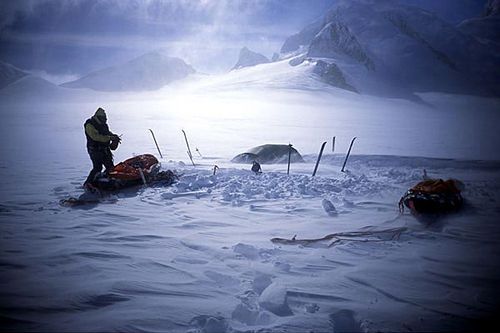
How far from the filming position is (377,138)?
11.3 meters

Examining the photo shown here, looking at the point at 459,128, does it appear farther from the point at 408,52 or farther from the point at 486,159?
the point at 408,52

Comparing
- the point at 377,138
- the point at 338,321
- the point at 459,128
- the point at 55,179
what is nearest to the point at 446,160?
the point at 459,128

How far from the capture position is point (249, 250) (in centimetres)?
317

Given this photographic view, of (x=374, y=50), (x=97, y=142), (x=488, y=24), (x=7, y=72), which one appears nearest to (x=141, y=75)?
(x=374, y=50)

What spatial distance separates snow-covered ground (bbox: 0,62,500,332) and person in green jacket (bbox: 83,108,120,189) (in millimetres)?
480

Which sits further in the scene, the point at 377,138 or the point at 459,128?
the point at 377,138

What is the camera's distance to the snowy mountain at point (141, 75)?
70.7 meters

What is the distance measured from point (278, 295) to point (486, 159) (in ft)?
13.8

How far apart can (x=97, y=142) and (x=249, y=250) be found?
3.63 m

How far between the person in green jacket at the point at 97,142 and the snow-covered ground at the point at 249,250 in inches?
18.9

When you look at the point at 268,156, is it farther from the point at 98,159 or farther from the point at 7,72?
the point at 7,72

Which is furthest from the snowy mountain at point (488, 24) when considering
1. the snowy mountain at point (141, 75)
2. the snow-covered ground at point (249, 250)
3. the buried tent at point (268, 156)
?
the snowy mountain at point (141, 75)

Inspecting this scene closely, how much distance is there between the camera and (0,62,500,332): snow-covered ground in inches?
88.5

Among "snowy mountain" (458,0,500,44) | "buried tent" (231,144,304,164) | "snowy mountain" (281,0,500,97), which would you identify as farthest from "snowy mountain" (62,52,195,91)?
"snowy mountain" (458,0,500,44)
